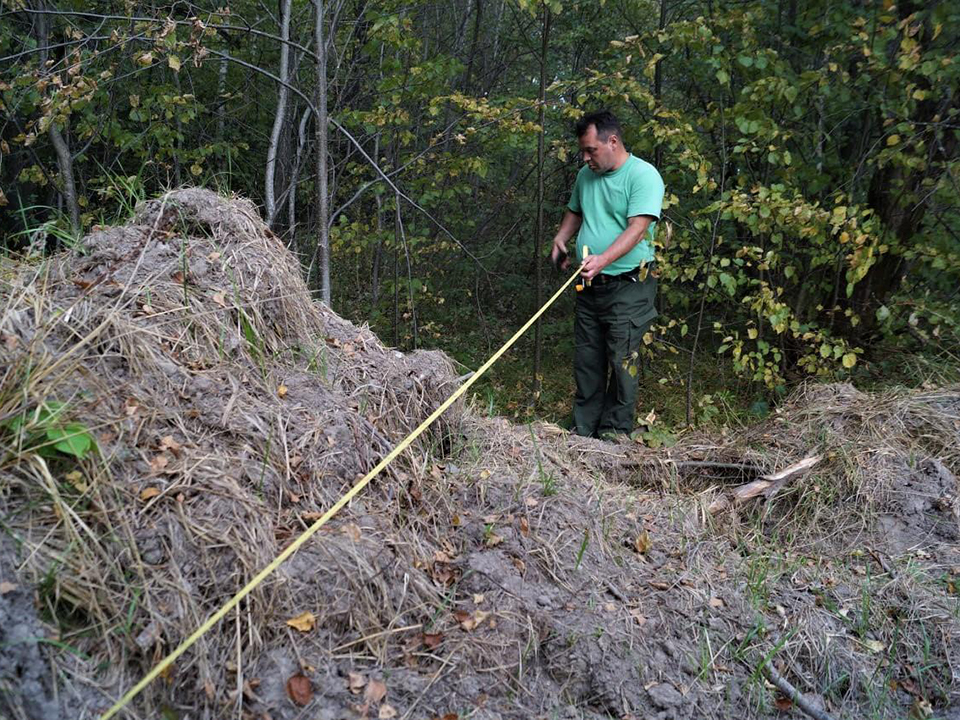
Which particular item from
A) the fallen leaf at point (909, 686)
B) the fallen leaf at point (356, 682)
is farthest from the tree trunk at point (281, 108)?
the fallen leaf at point (909, 686)

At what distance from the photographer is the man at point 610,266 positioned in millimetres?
4703

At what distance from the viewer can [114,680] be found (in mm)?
→ 2119

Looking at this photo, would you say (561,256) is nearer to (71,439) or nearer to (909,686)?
(909,686)

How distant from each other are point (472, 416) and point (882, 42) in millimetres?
3868

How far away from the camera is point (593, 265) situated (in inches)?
181

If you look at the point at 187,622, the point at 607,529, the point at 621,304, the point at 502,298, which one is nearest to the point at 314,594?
the point at 187,622

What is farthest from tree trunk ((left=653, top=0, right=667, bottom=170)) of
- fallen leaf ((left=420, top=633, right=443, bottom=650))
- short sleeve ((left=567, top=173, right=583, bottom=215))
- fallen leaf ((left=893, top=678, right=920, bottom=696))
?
fallen leaf ((left=420, top=633, right=443, bottom=650))

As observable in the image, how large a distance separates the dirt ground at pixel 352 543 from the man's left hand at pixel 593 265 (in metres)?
1.12

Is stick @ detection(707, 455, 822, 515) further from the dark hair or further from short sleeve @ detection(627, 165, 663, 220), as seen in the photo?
the dark hair

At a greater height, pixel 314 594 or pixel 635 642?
pixel 314 594

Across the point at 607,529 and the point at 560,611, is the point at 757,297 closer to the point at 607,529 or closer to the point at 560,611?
the point at 607,529

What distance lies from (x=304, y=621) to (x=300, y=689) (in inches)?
8.4

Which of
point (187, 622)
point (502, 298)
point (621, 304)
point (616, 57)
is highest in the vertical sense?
point (616, 57)

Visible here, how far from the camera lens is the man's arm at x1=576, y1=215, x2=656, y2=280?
459 centimetres
